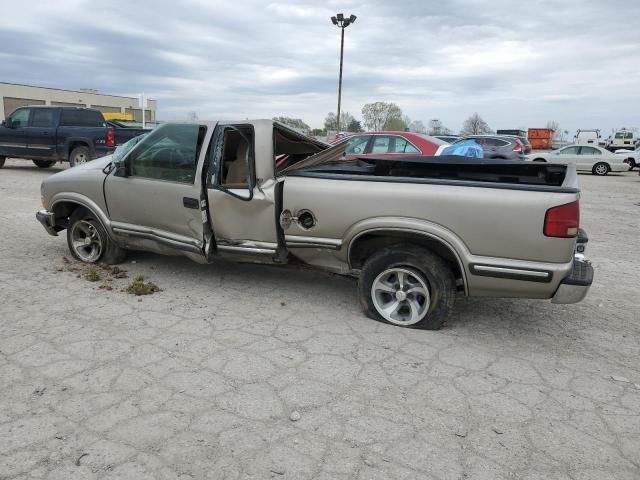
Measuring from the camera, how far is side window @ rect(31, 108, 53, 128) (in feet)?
46.6

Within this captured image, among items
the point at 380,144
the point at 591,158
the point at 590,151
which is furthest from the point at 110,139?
the point at 590,151

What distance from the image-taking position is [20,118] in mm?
14539

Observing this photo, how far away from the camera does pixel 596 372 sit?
11.6 feet

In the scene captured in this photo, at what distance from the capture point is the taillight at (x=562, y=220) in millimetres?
3439

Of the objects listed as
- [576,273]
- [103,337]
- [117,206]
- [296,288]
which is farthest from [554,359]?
[117,206]


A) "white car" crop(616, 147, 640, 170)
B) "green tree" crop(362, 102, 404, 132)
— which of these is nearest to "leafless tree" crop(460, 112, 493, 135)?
"green tree" crop(362, 102, 404, 132)

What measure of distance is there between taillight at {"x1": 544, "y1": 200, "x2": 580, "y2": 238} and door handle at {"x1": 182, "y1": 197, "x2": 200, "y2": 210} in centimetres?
292

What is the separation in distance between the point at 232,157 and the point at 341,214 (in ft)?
4.76

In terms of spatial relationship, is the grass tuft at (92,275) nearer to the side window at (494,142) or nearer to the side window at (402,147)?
the side window at (402,147)

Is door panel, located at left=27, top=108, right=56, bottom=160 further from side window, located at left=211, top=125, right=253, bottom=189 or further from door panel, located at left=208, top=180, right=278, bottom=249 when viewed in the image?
door panel, located at left=208, top=180, right=278, bottom=249

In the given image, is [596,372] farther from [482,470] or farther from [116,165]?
[116,165]

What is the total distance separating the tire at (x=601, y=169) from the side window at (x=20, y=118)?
22.6m

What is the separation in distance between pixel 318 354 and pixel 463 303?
1.85m

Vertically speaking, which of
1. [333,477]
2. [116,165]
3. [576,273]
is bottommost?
[333,477]
